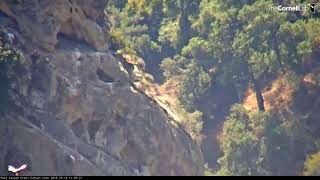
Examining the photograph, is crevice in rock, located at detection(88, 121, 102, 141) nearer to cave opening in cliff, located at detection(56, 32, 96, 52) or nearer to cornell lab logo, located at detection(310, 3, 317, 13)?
cave opening in cliff, located at detection(56, 32, 96, 52)

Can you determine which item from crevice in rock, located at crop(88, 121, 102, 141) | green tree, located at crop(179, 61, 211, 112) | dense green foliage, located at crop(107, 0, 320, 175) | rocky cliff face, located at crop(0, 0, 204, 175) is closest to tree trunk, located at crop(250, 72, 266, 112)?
dense green foliage, located at crop(107, 0, 320, 175)

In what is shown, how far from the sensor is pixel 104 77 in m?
28.8

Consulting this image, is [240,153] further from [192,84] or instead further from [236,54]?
[192,84]

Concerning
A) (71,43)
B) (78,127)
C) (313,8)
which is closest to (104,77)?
(71,43)

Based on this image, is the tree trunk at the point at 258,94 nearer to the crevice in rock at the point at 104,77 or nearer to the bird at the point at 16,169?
the crevice in rock at the point at 104,77

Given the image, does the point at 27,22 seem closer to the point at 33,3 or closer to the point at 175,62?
the point at 33,3

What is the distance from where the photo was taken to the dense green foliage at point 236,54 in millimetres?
39906

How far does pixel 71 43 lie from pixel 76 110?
4.22m

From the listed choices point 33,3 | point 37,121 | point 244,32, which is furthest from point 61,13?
point 244,32

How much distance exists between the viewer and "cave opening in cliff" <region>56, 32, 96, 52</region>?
28345 mm

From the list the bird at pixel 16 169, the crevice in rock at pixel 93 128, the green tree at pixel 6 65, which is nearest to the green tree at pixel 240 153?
the crevice in rock at pixel 93 128

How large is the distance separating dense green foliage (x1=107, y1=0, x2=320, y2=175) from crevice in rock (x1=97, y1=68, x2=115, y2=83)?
4865mm

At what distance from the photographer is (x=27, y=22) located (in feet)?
88.3

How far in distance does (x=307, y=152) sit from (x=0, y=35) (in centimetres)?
2386
